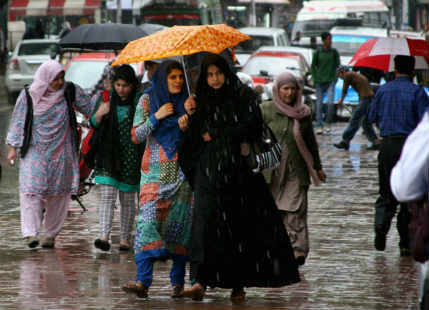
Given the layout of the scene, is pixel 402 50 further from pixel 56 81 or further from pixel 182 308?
pixel 182 308

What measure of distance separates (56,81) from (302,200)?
248cm

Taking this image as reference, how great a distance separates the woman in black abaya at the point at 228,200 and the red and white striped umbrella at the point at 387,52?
3.53 metres

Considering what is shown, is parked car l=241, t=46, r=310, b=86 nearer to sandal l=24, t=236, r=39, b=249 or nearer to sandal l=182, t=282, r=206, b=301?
sandal l=24, t=236, r=39, b=249

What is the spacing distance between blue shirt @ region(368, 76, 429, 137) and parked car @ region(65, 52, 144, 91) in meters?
11.3

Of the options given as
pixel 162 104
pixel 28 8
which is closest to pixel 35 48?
pixel 28 8

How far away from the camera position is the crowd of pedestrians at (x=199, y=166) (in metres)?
7.41

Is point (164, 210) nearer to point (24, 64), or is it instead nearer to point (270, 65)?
point (270, 65)

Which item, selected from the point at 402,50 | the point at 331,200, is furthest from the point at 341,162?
the point at 402,50

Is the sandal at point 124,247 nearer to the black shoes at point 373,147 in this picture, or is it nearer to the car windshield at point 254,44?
the black shoes at point 373,147

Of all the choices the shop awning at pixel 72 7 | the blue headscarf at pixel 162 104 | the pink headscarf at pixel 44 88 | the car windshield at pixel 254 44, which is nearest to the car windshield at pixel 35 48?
the car windshield at pixel 254 44

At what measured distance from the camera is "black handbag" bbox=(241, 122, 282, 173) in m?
7.52

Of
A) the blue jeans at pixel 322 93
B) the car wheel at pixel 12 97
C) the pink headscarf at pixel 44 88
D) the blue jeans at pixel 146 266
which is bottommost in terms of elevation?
the car wheel at pixel 12 97

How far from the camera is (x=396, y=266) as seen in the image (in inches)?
354

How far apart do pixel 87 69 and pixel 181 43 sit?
13264 mm
